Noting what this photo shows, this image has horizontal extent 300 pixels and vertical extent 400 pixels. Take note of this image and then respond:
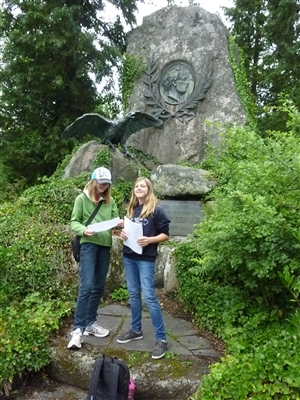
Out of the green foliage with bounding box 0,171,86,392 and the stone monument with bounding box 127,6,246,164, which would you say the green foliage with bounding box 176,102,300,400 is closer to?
the green foliage with bounding box 0,171,86,392

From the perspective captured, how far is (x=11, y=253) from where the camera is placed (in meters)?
4.34

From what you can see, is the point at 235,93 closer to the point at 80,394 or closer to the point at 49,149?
the point at 49,149

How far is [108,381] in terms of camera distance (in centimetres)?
262

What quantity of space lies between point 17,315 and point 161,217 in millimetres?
1672

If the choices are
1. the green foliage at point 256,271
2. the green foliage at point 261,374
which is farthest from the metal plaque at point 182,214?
the green foliage at point 261,374

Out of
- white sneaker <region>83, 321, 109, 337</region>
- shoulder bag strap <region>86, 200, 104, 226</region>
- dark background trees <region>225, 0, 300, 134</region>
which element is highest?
dark background trees <region>225, 0, 300, 134</region>

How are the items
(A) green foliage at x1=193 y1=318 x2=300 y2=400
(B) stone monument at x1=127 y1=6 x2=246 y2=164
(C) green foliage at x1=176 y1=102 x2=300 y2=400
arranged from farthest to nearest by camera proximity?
(B) stone monument at x1=127 y1=6 x2=246 y2=164
(C) green foliage at x1=176 y1=102 x2=300 y2=400
(A) green foliage at x1=193 y1=318 x2=300 y2=400

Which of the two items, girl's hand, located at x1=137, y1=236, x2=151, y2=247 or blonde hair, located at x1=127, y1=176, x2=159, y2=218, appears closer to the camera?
girl's hand, located at x1=137, y1=236, x2=151, y2=247

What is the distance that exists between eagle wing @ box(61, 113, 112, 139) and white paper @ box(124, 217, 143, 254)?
12.1ft

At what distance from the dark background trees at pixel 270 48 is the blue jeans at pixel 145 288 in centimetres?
617

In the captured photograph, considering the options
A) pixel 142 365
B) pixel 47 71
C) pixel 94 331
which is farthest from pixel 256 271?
pixel 47 71

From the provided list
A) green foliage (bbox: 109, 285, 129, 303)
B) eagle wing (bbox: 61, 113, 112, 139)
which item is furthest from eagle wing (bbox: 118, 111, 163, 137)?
green foliage (bbox: 109, 285, 129, 303)

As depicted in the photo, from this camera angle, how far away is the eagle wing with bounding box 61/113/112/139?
650 centimetres

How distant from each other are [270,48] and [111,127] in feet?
30.8
